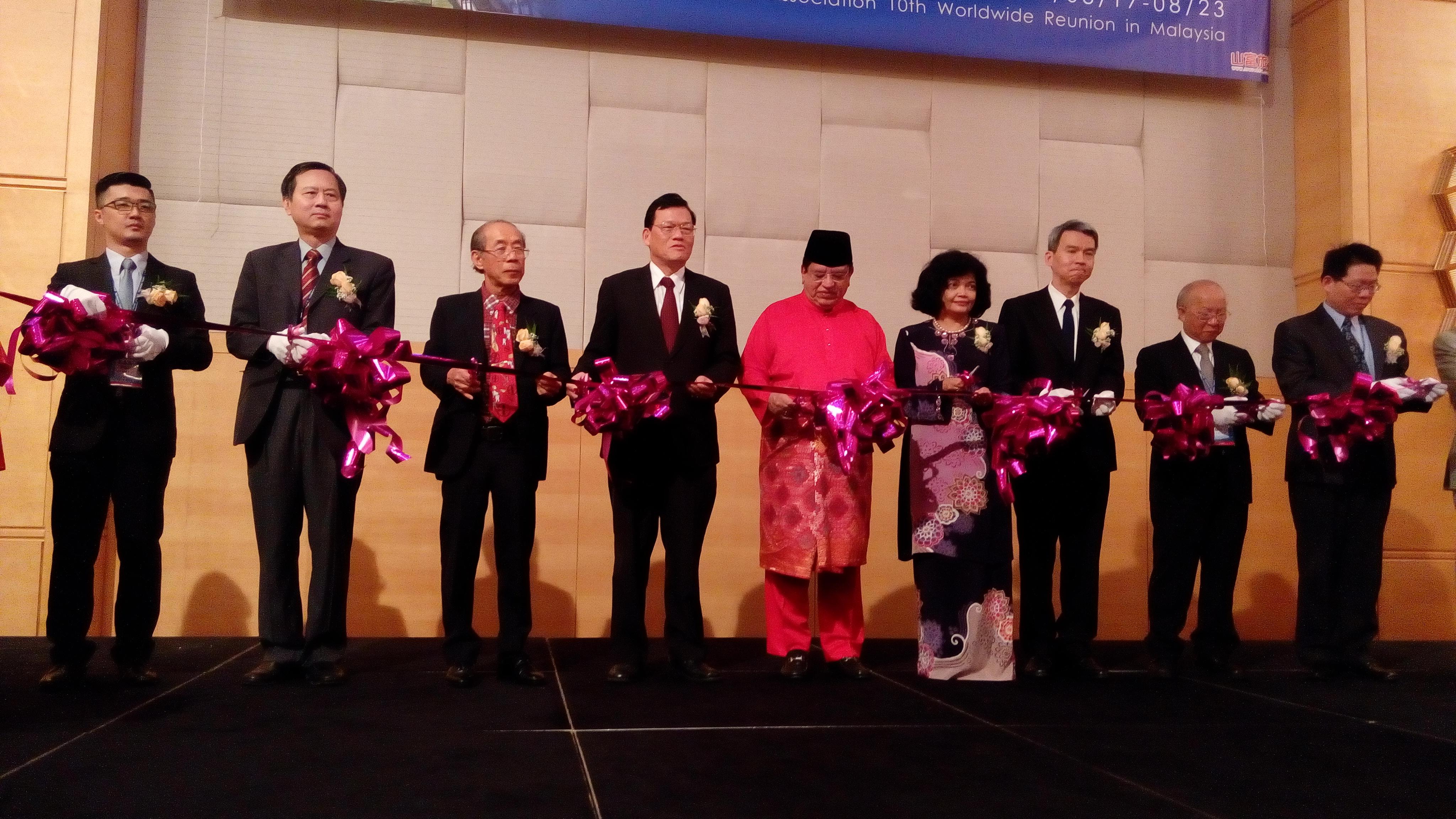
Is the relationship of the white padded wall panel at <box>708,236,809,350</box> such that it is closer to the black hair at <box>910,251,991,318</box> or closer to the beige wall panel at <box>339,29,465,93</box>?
the beige wall panel at <box>339,29,465,93</box>

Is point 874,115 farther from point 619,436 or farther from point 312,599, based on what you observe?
point 312,599

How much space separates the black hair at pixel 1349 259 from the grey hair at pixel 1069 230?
1.00 meters

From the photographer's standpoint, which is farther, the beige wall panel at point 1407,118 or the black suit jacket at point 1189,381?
the beige wall panel at point 1407,118

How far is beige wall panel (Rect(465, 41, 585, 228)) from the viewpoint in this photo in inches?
212

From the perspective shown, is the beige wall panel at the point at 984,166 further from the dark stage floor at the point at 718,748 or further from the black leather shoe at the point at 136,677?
the black leather shoe at the point at 136,677

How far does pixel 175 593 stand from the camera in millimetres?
4715

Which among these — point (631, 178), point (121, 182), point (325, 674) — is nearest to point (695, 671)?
point (325, 674)

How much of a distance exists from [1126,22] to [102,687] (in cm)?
543

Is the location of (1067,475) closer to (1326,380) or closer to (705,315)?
(1326,380)

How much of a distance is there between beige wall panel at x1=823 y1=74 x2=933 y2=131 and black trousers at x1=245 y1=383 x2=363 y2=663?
10.8ft

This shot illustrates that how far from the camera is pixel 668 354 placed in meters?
3.70

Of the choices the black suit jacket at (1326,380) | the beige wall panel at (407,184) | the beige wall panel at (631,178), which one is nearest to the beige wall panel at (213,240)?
the beige wall panel at (407,184)

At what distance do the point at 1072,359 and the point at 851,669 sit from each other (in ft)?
4.50

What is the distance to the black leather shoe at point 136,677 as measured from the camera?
3326 mm
